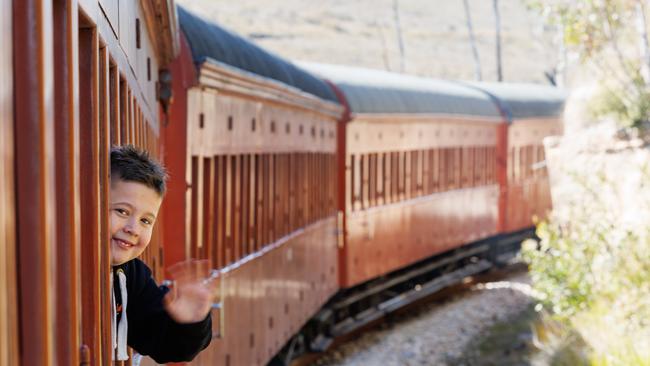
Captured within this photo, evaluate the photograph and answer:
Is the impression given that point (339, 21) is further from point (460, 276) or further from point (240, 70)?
point (240, 70)

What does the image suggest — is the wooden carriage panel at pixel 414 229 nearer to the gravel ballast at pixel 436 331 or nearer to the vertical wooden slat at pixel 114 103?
the gravel ballast at pixel 436 331

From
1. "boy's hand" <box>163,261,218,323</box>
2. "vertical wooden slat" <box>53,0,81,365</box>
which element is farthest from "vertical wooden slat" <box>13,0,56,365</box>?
"boy's hand" <box>163,261,218,323</box>

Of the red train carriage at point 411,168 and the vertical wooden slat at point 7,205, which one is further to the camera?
the red train carriage at point 411,168

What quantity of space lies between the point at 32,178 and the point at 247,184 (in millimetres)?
7132

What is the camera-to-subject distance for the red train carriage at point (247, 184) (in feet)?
21.5

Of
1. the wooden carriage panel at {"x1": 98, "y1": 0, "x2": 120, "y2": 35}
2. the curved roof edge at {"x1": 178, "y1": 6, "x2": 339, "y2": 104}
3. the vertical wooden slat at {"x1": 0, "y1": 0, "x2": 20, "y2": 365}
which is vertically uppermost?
the curved roof edge at {"x1": 178, "y1": 6, "x2": 339, "y2": 104}

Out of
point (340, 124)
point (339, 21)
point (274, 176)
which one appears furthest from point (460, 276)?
point (339, 21)

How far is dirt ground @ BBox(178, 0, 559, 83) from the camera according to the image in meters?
78.5

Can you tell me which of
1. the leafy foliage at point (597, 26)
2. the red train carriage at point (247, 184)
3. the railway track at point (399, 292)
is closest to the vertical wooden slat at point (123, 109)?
the red train carriage at point (247, 184)

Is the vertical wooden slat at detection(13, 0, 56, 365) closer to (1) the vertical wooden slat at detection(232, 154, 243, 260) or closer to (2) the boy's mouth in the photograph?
(2) the boy's mouth

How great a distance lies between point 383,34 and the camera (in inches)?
3278

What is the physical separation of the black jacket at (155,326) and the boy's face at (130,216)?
0.14m

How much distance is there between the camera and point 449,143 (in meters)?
18.8

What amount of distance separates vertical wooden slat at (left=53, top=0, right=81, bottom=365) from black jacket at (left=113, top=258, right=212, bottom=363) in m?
0.86
